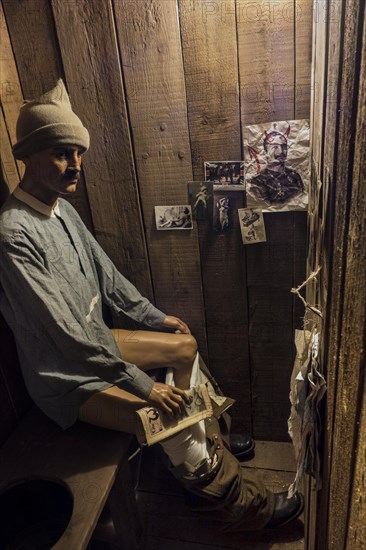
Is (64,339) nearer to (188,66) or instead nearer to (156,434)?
(156,434)

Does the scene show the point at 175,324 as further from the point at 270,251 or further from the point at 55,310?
the point at 55,310

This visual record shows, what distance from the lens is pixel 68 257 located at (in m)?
1.50

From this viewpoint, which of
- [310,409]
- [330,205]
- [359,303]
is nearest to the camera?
[359,303]

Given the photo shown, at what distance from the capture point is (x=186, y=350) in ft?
5.68

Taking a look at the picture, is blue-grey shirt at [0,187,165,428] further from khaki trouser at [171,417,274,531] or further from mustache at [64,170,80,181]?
khaki trouser at [171,417,274,531]

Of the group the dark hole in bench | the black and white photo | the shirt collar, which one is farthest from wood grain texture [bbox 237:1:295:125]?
the dark hole in bench

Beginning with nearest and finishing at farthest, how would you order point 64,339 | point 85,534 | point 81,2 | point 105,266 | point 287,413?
1. point 85,534
2. point 64,339
3. point 81,2
4. point 105,266
5. point 287,413

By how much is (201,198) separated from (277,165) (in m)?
0.33

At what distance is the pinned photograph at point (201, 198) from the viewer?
1641mm

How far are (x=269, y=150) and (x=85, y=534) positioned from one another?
1.45m

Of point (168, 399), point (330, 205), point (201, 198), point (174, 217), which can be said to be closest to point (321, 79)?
point (330, 205)

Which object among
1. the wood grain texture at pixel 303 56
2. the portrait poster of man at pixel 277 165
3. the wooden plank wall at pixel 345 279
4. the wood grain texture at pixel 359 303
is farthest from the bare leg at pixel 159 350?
the wood grain texture at pixel 359 303

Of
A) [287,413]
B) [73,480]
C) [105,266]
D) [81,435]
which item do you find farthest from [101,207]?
[287,413]

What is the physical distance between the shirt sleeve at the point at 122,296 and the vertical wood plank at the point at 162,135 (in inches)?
4.6
